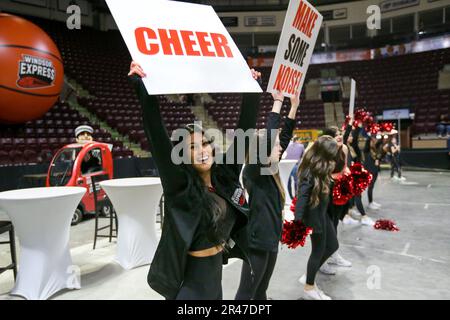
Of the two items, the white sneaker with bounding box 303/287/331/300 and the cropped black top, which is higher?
the cropped black top

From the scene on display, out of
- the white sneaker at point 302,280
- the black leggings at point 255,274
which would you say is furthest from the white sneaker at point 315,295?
the black leggings at point 255,274

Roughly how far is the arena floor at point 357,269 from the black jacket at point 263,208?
1052 mm

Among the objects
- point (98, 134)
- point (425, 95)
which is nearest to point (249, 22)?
point (425, 95)

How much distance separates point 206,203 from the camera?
1.53 m

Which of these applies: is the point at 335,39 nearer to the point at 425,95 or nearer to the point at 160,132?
the point at 425,95

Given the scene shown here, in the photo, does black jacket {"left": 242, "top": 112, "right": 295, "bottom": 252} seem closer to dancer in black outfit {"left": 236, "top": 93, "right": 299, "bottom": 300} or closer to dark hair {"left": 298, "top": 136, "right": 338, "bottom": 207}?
dancer in black outfit {"left": 236, "top": 93, "right": 299, "bottom": 300}

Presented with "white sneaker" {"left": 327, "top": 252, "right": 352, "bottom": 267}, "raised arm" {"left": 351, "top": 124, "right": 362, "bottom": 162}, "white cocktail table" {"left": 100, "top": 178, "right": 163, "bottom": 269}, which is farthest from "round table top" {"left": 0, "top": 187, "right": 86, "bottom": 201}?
"raised arm" {"left": 351, "top": 124, "right": 362, "bottom": 162}

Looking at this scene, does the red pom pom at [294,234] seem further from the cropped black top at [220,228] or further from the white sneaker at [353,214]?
Result: the white sneaker at [353,214]

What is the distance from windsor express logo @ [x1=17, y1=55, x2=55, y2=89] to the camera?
8.43 meters

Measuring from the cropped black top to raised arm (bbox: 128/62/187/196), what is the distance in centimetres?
18

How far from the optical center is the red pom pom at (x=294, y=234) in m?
2.81

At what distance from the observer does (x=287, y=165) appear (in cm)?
684

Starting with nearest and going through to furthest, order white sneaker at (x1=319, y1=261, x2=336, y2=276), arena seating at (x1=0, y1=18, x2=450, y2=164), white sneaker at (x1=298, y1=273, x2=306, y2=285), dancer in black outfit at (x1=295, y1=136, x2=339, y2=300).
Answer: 1. dancer in black outfit at (x1=295, y1=136, x2=339, y2=300)
2. white sneaker at (x1=298, y1=273, x2=306, y2=285)
3. white sneaker at (x1=319, y1=261, x2=336, y2=276)
4. arena seating at (x1=0, y1=18, x2=450, y2=164)
